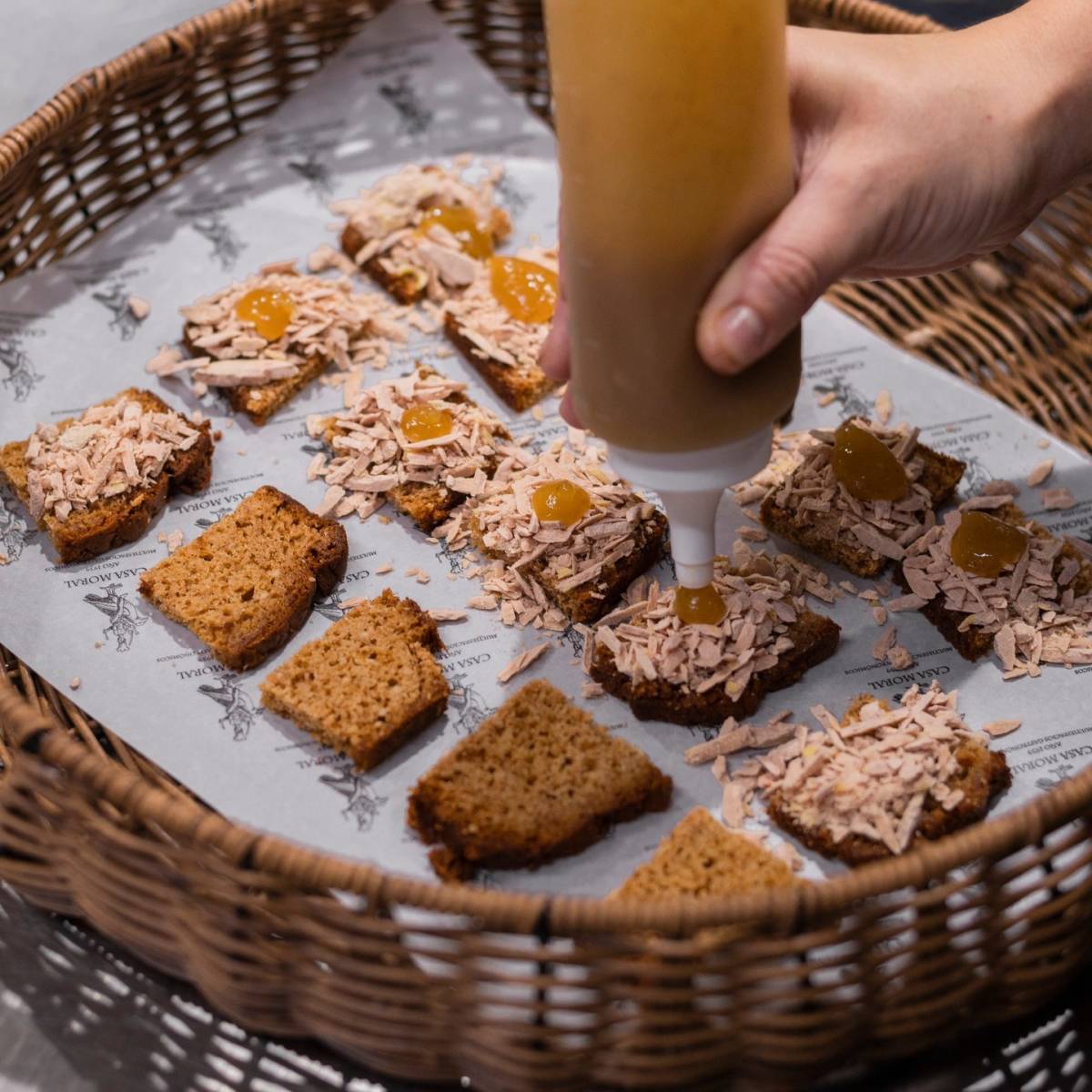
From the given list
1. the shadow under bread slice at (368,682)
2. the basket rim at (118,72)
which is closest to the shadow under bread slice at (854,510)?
the shadow under bread slice at (368,682)

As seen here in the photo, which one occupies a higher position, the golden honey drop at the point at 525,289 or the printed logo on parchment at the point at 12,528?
the golden honey drop at the point at 525,289

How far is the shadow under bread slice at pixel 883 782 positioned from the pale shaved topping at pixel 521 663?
0.39 m

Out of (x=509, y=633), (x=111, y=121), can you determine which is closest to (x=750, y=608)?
(x=509, y=633)

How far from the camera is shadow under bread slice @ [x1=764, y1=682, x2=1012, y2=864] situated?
1.71 meters

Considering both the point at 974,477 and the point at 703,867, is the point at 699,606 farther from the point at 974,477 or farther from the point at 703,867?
the point at 974,477

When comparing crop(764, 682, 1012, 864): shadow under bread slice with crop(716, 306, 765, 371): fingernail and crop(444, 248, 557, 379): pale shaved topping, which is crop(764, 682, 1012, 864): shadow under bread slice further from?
crop(444, 248, 557, 379): pale shaved topping

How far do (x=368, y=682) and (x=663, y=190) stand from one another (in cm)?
87

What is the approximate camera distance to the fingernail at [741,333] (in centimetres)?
138

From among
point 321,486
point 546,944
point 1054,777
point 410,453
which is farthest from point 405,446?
point 1054,777

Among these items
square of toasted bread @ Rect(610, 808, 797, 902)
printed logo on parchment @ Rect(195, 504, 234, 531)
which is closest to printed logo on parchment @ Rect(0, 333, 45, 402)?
printed logo on parchment @ Rect(195, 504, 234, 531)

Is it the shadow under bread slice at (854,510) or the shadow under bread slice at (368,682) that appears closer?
the shadow under bread slice at (368,682)

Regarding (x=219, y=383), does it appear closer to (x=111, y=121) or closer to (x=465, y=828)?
(x=111, y=121)

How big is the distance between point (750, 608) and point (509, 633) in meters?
0.38

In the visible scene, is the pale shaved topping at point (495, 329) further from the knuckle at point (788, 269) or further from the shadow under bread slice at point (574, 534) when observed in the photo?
the knuckle at point (788, 269)
